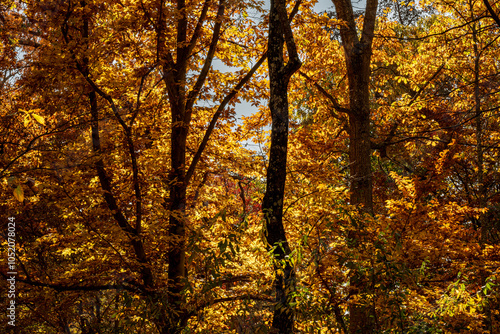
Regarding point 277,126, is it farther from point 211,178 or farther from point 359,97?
point 211,178

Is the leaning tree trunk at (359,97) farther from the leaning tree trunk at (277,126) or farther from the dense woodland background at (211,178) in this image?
the leaning tree trunk at (277,126)

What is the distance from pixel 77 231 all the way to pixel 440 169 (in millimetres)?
7055

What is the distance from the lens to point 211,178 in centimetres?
855

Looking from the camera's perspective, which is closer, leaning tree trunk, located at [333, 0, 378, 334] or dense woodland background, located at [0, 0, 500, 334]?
dense woodland background, located at [0, 0, 500, 334]

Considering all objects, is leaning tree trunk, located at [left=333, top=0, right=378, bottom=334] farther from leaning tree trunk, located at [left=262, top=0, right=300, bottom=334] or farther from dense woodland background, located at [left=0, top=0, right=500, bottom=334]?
leaning tree trunk, located at [left=262, top=0, right=300, bottom=334]

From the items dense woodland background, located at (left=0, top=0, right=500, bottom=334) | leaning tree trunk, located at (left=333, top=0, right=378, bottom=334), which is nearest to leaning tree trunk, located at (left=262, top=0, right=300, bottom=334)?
dense woodland background, located at (left=0, top=0, right=500, bottom=334)

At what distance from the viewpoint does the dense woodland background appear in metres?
4.44

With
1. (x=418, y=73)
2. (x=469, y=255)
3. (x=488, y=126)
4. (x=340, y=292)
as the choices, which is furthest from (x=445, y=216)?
(x=488, y=126)

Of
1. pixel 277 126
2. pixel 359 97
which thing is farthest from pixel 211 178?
pixel 277 126

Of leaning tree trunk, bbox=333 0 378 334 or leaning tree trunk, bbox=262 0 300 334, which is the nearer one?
leaning tree trunk, bbox=262 0 300 334

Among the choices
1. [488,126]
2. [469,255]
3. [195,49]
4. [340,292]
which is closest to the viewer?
[340,292]

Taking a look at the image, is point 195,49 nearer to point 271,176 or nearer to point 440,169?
point 271,176

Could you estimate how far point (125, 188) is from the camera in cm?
637

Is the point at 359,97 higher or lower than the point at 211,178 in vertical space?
higher
